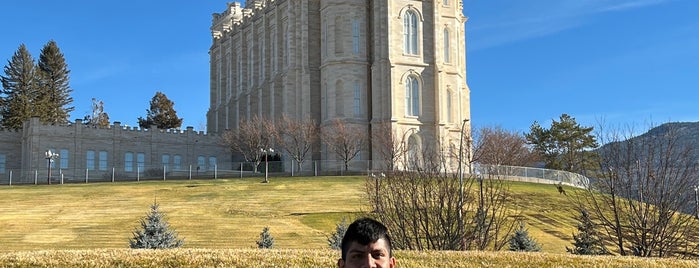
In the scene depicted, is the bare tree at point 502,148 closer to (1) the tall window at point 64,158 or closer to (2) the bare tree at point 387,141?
(2) the bare tree at point 387,141

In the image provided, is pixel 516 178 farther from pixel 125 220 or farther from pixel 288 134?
pixel 125 220

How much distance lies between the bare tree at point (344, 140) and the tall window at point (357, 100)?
1.87 metres

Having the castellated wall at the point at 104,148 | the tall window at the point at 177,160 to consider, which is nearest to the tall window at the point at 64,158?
the castellated wall at the point at 104,148

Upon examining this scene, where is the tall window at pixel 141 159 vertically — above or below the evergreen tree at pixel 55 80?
below

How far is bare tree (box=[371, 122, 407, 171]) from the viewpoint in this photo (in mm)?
62000

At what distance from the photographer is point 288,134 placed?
69688 millimetres

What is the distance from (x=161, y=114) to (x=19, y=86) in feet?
75.3

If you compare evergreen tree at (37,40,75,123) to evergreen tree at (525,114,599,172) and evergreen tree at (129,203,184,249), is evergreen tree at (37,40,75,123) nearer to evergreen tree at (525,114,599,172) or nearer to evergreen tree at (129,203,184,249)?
evergreen tree at (525,114,599,172)

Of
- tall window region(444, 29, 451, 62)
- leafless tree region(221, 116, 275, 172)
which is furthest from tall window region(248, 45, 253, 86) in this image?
tall window region(444, 29, 451, 62)

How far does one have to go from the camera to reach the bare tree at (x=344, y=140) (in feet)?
216

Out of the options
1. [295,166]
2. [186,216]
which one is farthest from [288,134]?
[186,216]

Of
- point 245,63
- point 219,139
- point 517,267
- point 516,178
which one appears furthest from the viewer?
point 245,63

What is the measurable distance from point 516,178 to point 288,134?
818 inches

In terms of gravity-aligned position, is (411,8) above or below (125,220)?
above
